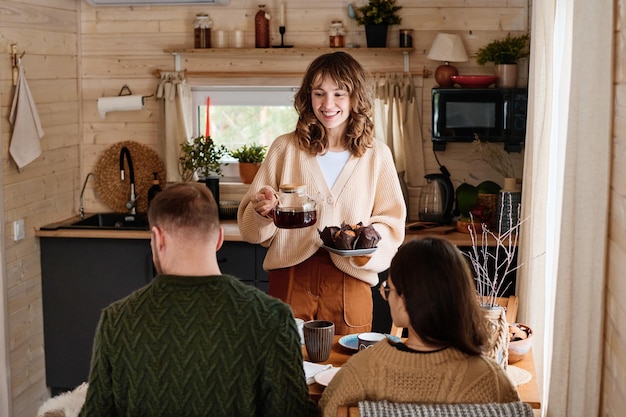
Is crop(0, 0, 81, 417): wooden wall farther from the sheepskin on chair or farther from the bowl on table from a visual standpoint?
the bowl on table

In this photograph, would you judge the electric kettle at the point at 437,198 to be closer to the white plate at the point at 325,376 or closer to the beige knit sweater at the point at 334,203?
the beige knit sweater at the point at 334,203

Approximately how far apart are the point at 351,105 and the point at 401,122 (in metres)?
1.58

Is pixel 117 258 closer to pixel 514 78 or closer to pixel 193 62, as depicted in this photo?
pixel 193 62

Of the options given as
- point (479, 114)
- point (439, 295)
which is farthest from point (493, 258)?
point (439, 295)

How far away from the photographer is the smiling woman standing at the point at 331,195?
279 centimetres

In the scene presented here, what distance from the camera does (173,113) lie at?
14.8 ft

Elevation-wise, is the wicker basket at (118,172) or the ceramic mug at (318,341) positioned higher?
the wicker basket at (118,172)

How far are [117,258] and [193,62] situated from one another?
1.12 meters

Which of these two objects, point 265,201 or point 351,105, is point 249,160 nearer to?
point 351,105

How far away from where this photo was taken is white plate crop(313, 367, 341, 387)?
2115 millimetres

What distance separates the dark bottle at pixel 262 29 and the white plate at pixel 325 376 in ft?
8.27

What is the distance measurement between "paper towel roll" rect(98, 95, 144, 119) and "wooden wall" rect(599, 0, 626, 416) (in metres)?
3.07

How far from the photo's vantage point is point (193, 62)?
14.9 feet

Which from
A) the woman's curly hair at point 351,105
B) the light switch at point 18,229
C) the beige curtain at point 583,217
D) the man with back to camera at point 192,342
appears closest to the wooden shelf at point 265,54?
the light switch at point 18,229
